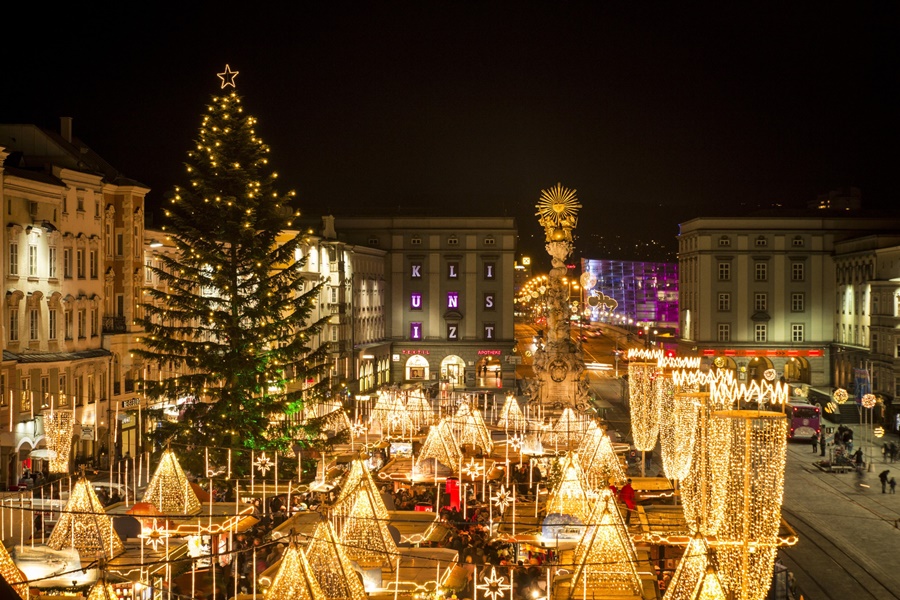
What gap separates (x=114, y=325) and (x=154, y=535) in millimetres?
30298

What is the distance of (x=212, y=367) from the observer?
35.9 metres

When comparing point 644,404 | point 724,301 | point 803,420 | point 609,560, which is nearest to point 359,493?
point 609,560

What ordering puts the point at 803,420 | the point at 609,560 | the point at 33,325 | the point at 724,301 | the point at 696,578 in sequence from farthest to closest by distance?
the point at 724,301
the point at 803,420
the point at 33,325
the point at 609,560
the point at 696,578

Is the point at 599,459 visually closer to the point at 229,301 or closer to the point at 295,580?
the point at 229,301

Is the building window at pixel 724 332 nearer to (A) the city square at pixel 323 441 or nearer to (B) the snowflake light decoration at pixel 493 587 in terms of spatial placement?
(A) the city square at pixel 323 441

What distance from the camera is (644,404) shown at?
43500 mm

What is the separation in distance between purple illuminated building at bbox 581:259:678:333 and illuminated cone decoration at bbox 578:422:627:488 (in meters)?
118

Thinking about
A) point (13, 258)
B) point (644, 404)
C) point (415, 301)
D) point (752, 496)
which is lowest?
point (752, 496)

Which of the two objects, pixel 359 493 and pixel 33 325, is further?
pixel 33 325

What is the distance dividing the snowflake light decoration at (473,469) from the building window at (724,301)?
208 feet

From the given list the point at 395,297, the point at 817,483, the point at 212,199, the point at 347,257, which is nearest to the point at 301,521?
the point at 212,199

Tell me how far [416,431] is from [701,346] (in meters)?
52.8

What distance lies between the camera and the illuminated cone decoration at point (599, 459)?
37.1 m

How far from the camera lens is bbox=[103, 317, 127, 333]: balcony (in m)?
53.2
